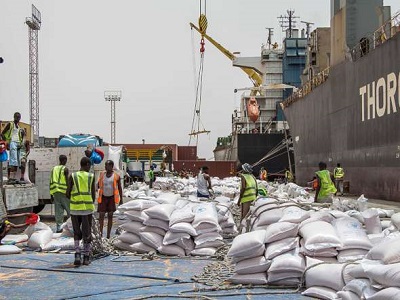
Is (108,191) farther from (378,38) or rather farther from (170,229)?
(378,38)

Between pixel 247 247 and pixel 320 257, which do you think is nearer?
pixel 320 257

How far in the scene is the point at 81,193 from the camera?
25.3 ft

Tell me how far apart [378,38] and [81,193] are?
1447cm

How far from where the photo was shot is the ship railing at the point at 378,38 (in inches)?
707

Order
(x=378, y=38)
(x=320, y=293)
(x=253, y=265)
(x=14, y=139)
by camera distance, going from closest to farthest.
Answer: (x=320, y=293) < (x=253, y=265) < (x=14, y=139) < (x=378, y=38)

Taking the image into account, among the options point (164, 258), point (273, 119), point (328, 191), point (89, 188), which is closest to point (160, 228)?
point (164, 258)

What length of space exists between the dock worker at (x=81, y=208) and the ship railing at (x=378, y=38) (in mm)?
12262

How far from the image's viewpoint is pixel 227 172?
40594 mm

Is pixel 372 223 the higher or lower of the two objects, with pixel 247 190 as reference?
lower

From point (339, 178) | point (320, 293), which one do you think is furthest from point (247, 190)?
point (339, 178)

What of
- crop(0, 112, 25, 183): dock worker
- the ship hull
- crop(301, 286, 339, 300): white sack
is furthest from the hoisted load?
crop(301, 286, 339, 300): white sack

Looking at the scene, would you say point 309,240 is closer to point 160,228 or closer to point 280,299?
point 280,299

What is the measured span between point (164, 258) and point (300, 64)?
45737 millimetres

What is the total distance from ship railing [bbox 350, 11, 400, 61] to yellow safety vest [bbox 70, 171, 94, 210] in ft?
40.1
